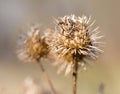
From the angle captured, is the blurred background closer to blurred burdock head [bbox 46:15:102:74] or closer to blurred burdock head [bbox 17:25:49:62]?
blurred burdock head [bbox 17:25:49:62]

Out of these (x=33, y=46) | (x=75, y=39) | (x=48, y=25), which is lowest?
(x=75, y=39)

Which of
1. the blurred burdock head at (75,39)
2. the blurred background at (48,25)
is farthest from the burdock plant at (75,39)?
the blurred background at (48,25)

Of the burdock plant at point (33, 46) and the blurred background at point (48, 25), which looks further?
the blurred background at point (48, 25)

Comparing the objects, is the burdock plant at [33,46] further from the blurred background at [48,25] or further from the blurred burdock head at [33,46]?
the blurred background at [48,25]

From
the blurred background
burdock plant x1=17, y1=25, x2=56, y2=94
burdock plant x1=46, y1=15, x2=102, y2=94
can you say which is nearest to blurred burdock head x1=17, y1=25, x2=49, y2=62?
burdock plant x1=17, y1=25, x2=56, y2=94

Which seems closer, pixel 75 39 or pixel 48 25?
pixel 75 39

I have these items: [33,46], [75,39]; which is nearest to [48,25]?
[33,46]

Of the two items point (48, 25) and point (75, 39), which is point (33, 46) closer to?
point (75, 39)
